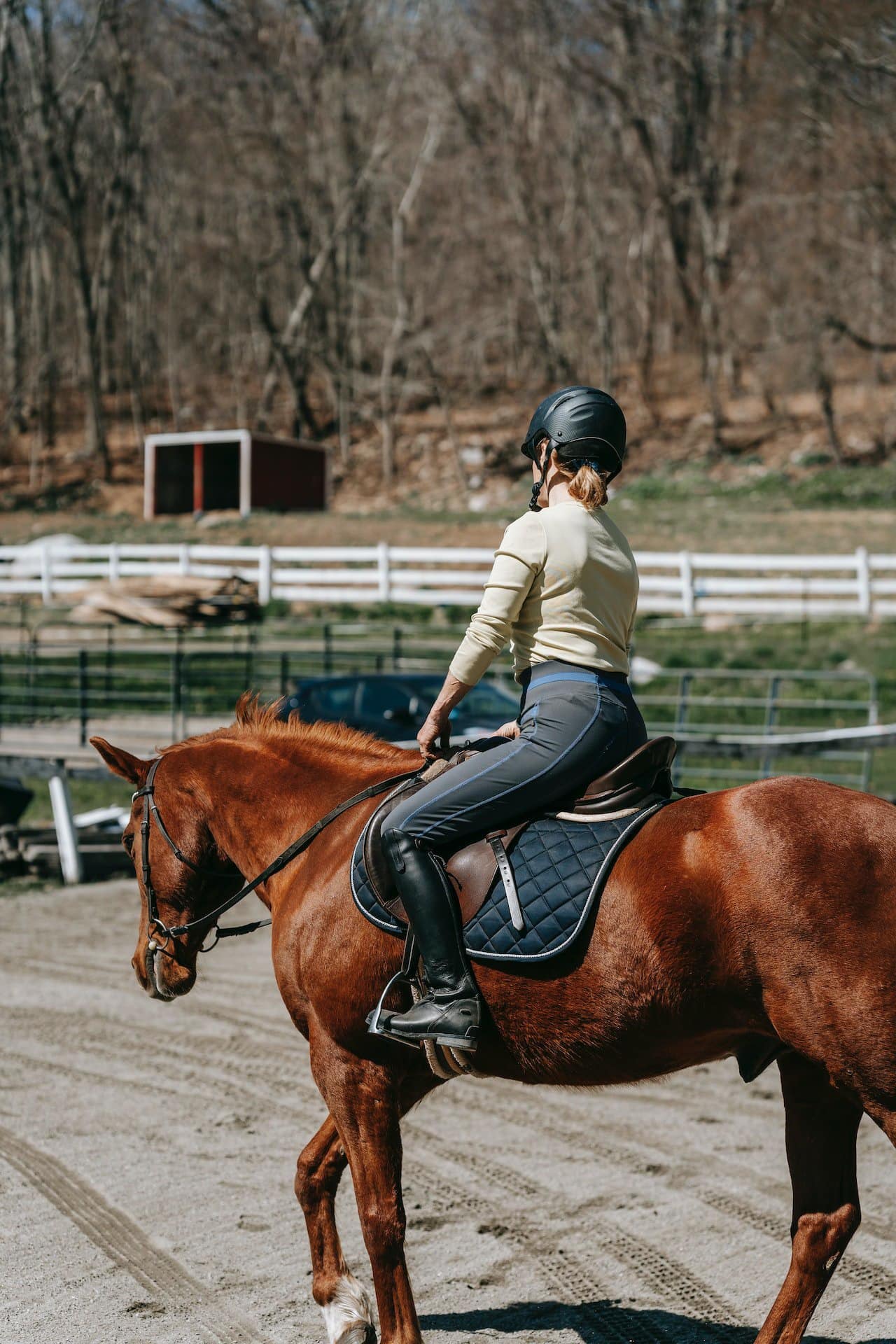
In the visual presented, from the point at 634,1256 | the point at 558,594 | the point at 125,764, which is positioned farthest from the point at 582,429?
the point at 634,1256

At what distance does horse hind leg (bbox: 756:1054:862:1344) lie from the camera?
12.5ft

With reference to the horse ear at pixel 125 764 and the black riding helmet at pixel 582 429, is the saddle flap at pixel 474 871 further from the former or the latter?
the horse ear at pixel 125 764

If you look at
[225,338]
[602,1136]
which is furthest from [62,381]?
[602,1136]

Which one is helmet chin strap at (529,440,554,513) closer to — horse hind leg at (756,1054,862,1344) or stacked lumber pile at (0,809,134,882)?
horse hind leg at (756,1054,862,1344)

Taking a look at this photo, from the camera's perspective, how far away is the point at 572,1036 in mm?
3730

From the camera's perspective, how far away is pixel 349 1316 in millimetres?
4141

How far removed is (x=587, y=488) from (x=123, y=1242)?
3.24 m

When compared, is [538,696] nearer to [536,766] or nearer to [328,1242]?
[536,766]

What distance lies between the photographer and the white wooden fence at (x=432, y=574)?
82.0 feet

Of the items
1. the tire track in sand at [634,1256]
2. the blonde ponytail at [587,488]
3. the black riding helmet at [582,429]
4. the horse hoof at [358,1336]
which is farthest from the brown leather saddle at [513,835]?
the tire track in sand at [634,1256]

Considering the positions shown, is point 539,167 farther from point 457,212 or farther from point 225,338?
point 225,338

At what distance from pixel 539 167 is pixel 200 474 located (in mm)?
18600

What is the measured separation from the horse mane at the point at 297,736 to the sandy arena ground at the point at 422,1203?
183cm

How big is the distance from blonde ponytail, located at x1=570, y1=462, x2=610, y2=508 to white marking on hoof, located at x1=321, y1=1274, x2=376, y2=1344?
2.55 meters
